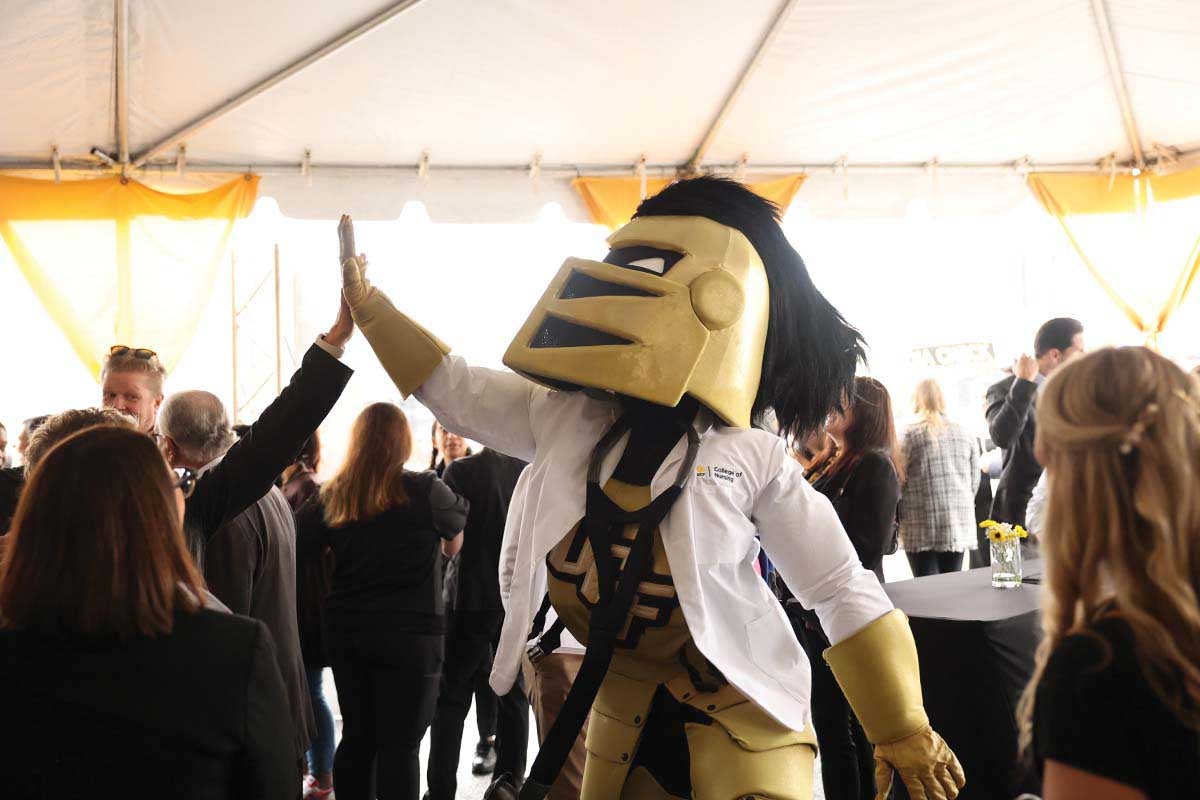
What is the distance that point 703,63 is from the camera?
5.04 meters

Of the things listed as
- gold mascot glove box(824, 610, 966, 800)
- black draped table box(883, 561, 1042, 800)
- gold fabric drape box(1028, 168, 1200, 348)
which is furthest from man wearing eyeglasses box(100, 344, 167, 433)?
gold fabric drape box(1028, 168, 1200, 348)

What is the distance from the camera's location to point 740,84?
17.0 ft

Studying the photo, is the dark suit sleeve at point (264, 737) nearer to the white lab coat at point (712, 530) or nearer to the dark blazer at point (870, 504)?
the white lab coat at point (712, 530)

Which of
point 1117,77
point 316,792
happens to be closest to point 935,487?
point 1117,77

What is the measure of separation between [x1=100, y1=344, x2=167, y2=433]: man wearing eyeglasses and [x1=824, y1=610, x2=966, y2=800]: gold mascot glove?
5.70ft

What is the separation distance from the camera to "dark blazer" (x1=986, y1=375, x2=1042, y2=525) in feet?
15.9

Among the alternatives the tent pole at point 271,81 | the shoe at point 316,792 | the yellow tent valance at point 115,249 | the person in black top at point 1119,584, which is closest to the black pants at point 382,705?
the shoe at point 316,792

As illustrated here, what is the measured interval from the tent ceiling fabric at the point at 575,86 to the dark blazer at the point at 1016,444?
164 centimetres

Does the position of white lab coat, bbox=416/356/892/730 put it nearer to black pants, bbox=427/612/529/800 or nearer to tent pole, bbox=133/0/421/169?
black pants, bbox=427/612/529/800

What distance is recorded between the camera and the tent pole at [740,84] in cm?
472

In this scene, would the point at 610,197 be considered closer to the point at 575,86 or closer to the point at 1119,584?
the point at 575,86

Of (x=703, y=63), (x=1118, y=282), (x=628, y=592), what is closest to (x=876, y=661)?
(x=628, y=592)

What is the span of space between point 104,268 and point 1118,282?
5.71 meters

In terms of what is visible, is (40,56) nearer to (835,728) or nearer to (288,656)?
(288,656)
